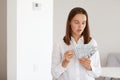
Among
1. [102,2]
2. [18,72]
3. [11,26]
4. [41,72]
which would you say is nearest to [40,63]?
[41,72]

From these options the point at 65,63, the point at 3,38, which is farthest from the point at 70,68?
the point at 3,38

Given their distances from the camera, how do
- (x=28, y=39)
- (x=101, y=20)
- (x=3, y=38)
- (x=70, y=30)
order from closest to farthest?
1. (x=70, y=30)
2. (x=28, y=39)
3. (x=3, y=38)
4. (x=101, y=20)

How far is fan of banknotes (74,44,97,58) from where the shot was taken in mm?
1461

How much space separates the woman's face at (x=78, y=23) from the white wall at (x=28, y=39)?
1801 millimetres

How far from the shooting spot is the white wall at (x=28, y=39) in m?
3.18

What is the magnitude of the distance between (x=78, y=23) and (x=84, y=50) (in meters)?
0.17

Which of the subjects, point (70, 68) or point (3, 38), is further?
point (3, 38)

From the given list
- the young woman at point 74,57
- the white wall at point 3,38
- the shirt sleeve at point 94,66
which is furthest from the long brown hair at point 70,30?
the white wall at point 3,38

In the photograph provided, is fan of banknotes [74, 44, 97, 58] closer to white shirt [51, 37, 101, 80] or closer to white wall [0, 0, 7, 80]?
white shirt [51, 37, 101, 80]

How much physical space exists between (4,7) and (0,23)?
0.27 m

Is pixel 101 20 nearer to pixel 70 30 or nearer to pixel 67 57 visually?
pixel 70 30

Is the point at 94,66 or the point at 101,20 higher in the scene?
the point at 101,20

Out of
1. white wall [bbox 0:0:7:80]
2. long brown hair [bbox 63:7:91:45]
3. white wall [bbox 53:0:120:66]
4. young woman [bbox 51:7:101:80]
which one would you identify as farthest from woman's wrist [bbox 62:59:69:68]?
white wall [bbox 53:0:120:66]

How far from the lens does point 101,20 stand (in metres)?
4.38
